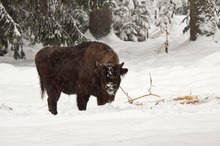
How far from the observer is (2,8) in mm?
13484

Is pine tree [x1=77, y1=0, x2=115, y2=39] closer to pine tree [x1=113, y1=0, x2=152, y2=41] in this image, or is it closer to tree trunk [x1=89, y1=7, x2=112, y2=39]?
tree trunk [x1=89, y1=7, x2=112, y2=39]

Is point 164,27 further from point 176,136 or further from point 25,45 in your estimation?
point 176,136

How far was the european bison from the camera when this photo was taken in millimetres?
6906

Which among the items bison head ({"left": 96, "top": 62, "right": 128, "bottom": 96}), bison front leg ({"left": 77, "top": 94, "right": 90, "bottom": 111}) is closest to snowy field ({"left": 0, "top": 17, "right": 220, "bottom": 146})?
bison head ({"left": 96, "top": 62, "right": 128, "bottom": 96})

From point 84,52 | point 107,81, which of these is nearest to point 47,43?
point 84,52

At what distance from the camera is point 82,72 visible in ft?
25.8

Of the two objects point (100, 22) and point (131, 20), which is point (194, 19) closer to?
point (100, 22)

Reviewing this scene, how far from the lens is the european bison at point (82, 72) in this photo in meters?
6.91

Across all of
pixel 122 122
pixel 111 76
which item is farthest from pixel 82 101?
pixel 122 122

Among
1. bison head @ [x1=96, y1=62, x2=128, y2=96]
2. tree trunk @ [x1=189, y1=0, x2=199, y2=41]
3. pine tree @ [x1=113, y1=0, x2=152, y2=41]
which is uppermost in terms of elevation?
bison head @ [x1=96, y1=62, x2=128, y2=96]

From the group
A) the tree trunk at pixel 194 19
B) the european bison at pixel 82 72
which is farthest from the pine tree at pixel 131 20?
the european bison at pixel 82 72

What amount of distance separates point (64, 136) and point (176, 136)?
0.97m

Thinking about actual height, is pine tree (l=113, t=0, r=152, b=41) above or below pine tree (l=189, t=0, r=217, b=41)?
below

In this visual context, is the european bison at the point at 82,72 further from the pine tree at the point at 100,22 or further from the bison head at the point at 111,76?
the pine tree at the point at 100,22
